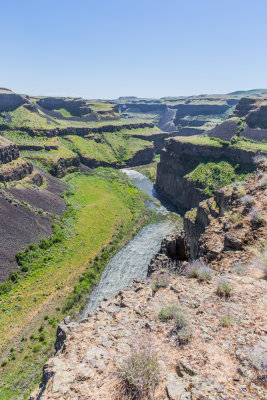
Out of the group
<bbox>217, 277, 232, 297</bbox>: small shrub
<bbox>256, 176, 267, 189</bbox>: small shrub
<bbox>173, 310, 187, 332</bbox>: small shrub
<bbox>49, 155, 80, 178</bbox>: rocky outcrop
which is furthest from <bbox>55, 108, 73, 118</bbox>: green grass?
<bbox>173, 310, 187, 332</bbox>: small shrub

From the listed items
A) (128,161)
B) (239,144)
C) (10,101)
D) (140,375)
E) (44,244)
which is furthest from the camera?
(10,101)

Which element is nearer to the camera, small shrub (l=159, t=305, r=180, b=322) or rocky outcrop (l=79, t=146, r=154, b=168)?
small shrub (l=159, t=305, r=180, b=322)

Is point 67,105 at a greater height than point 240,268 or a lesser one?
greater

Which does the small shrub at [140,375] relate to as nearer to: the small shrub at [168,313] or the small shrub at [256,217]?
the small shrub at [168,313]

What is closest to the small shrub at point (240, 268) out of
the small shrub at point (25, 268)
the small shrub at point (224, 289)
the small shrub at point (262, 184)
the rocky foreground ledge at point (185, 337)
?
the rocky foreground ledge at point (185, 337)

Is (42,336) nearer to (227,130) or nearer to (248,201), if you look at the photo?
(248,201)

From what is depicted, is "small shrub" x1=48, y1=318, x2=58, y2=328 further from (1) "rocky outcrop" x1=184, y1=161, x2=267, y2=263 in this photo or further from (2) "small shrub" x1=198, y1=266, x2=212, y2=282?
(2) "small shrub" x1=198, y1=266, x2=212, y2=282

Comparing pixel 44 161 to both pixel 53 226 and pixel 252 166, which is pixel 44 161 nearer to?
pixel 53 226

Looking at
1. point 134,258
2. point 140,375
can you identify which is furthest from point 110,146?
point 140,375
